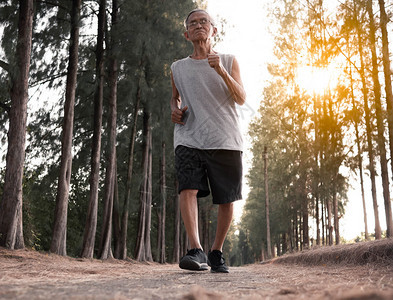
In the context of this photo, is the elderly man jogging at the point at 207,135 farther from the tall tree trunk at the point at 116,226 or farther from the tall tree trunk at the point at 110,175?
the tall tree trunk at the point at 116,226

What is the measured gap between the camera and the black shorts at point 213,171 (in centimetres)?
367

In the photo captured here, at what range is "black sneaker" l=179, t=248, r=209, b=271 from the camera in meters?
3.39

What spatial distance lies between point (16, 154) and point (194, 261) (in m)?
4.68

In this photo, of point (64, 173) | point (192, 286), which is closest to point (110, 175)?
point (64, 173)

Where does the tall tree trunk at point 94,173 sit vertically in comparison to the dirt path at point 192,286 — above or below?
above

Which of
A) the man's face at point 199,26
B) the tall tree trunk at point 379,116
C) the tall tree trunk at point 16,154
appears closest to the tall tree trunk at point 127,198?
the tall tree trunk at point 16,154

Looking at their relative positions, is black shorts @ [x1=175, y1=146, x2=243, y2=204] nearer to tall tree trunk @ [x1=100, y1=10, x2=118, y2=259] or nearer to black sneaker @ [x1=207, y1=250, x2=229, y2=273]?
black sneaker @ [x1=207, y1=250, x2=229, y2=273]

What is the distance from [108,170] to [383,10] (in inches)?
340

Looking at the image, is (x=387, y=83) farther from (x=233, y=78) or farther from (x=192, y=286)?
(x=192, y=286)

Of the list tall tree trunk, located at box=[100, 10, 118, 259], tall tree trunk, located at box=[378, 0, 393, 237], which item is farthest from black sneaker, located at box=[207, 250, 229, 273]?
tall tree trunk, located at box=[100, 10, 118, 259]

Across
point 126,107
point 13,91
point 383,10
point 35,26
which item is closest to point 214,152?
point 13,91

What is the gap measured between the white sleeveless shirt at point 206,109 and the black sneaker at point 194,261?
90 centimetres

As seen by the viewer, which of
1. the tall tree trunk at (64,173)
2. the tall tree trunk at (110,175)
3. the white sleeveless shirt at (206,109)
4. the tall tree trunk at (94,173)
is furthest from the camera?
the tall tree trunk at (110,175)

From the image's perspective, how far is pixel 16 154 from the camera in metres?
6.96
